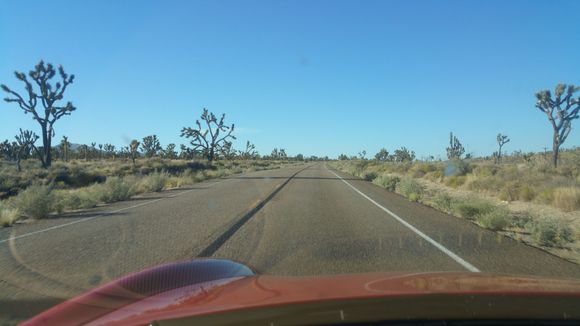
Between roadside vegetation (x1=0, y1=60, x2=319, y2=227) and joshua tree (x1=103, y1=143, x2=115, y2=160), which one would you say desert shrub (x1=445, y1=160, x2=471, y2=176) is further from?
joshua tree (x1=103, y1=143, x2=115, y2=160)

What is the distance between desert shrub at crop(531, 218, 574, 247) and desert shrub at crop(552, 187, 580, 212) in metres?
6.04

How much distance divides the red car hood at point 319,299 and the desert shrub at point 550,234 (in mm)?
6656

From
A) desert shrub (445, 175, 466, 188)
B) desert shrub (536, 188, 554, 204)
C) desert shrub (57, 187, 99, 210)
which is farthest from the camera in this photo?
desert shrub (445, 175, 466, 188)

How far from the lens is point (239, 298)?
11.3ft

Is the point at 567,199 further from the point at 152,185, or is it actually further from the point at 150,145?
the point at 150,145

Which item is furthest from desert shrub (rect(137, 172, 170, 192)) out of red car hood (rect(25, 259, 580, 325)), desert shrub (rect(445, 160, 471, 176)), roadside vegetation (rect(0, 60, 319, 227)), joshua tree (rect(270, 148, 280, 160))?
joshua tree (rect(270, 148, 280, 160))

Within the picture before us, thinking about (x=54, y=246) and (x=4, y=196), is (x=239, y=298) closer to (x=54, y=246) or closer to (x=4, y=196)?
(x=54, y=246)

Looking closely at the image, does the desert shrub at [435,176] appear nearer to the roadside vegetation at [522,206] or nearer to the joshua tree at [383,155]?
the roadside vegetation at [522,206]

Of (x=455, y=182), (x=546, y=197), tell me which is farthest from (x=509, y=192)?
(x=455, y=182)

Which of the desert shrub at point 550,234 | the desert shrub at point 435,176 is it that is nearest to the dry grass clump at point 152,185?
the desert shrub at point 435,176

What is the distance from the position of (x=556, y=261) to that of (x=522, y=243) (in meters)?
1.78

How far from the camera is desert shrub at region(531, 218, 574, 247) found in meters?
10.3

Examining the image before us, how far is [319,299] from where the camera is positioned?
3283 millimetres

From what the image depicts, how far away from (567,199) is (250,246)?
487 inches
